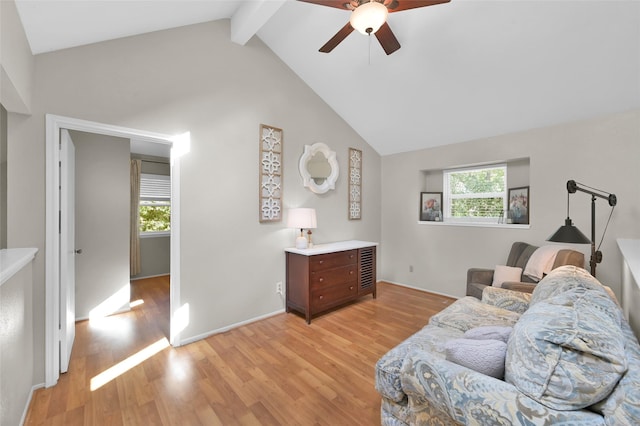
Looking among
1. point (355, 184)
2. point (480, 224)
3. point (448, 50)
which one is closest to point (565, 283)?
point (448, 50)

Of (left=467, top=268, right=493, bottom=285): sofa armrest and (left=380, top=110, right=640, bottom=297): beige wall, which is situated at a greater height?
(left=380, top=110, right=640, bottom=297): beige wall

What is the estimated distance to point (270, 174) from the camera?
3.20 metres

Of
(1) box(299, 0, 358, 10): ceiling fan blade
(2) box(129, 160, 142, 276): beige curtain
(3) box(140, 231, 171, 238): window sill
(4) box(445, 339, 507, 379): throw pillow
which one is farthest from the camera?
(3) box(140, 231, 171, 238): window sill

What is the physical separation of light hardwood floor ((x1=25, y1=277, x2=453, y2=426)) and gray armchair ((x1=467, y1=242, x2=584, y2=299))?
684 millimetres

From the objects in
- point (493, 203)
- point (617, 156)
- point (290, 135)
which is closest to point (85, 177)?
point (290, 135)

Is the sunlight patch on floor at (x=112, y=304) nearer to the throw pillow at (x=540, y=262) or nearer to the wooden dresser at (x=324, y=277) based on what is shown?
the wooden dresser at (x=324, y=277)

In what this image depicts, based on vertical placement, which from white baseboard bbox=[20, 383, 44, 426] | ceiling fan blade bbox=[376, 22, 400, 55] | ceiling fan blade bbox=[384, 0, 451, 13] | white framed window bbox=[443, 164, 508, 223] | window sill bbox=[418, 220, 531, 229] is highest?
ceiling fan blade bbox=[384, 0, 451, 13]

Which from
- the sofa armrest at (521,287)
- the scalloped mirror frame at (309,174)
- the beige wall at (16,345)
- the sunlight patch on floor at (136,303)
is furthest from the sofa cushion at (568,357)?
the sunlight patch on floor at (136,303)

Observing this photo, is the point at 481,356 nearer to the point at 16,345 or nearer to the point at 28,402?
the point at 16,345

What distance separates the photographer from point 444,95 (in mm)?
3127

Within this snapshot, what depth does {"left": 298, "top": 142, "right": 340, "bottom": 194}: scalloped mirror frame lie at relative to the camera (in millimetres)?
3516

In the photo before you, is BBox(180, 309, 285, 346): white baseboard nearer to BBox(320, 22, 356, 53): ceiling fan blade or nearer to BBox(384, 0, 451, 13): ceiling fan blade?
BBox(320, 22, 356, 53): ceiling fan blade

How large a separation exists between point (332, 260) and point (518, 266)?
6.82 ft

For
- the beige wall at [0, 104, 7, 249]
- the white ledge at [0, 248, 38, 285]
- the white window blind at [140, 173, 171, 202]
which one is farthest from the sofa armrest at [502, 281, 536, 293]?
the white window blind at [140, 173, 171, 202]
